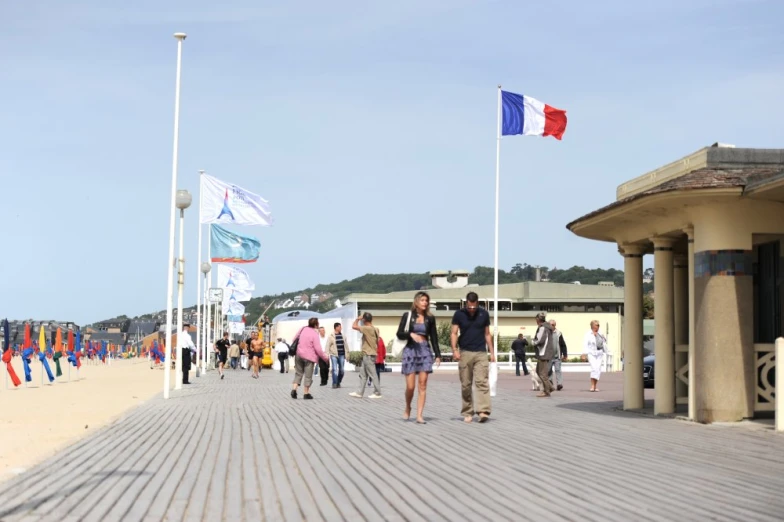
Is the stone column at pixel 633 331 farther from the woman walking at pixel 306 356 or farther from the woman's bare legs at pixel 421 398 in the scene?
the woman walking at pixel 306 356

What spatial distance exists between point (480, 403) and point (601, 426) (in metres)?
1.71

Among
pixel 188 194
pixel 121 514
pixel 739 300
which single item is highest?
pixel 188 194

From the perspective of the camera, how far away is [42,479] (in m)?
9.28

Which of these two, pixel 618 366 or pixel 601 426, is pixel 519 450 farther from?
pixel 618 366

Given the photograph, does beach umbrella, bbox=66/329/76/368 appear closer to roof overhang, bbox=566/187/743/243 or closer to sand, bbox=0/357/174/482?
sand, bbox=0/357/174/482

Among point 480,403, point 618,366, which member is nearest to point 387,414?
point 480,403

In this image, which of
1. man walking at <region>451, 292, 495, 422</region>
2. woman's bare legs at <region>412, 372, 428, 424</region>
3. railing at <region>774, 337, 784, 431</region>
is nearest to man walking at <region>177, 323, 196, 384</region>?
woman's bare legs at <region>412, 372, 428, 424</region>

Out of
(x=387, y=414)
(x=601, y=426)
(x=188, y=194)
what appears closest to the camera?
(x=601, y=426)

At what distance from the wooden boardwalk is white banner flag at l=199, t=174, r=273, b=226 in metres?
17.9

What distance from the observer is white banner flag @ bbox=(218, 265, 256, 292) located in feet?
179

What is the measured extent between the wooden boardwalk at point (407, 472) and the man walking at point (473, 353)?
15.0 inches

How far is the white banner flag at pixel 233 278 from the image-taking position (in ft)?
179

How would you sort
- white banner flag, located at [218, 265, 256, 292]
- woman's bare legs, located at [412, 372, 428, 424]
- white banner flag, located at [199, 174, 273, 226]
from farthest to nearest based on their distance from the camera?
white banner flag, located at [218, 265, 256, 292] < white banner flag, located at [199, 174, 273, 226] < woman's bare legs, located at [412, 372, 428, 424]

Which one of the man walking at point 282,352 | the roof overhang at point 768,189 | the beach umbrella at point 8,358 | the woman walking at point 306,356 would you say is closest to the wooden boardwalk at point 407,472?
the roof overhang at point 768,189
